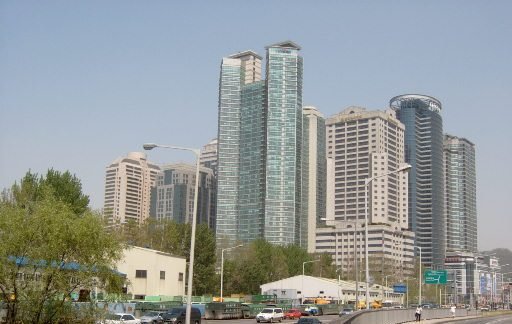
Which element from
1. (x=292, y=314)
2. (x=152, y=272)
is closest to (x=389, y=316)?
(x=292, y=314)

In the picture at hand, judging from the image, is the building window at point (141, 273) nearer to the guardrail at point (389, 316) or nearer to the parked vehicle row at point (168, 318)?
the parked vehicle row at point (168, 318)

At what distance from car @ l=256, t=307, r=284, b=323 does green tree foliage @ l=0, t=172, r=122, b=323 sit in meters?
37.0

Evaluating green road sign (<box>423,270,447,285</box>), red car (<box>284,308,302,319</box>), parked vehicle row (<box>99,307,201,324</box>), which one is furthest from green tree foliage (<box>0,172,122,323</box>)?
green road sign (<box>423,270,447,285</box>)

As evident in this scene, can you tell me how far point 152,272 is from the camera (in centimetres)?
9375

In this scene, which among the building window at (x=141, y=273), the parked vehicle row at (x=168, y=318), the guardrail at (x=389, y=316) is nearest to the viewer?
the guardrail at (x=389, y=316)

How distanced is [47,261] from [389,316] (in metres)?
33.4

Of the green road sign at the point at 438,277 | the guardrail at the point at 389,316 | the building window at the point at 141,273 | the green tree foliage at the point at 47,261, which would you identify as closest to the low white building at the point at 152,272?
the building window at the point at 141,273

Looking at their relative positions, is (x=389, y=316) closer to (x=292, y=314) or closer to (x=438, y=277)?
(x=292, y=314)

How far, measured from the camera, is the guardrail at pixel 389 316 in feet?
117

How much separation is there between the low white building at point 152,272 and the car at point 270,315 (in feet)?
75.8

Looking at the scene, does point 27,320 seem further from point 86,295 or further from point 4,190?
point 4,190

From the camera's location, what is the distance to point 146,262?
92.8 metres

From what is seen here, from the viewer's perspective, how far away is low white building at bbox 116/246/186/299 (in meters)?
90.1

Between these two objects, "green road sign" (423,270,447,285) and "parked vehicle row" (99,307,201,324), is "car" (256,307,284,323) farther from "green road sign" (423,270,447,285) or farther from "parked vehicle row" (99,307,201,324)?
"green road sign" (423,270,447,285)
